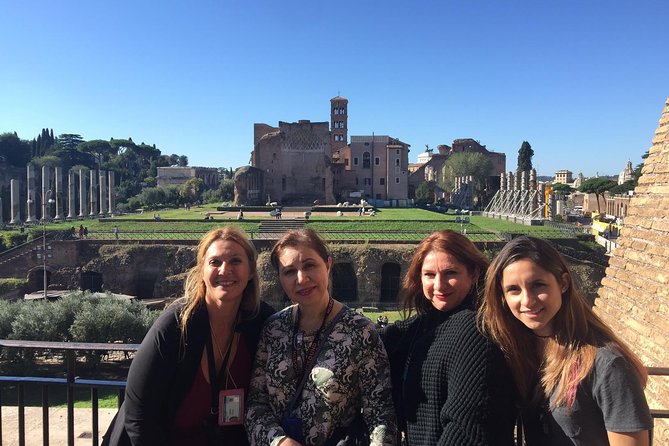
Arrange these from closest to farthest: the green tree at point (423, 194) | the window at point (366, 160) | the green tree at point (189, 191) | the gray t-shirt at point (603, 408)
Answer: the gray t-shirt at point (603, 408) → the window at point (366, 160) → the green tree at point (423, 194) → the green tree at point (189, 191)

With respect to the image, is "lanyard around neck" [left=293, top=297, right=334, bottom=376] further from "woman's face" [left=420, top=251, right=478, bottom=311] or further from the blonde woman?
"woman's face" [left=420, top=251, right=478, bottom=311]

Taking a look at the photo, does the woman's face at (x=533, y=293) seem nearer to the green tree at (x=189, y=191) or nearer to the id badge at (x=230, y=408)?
the id badge at (x=230, y=408)

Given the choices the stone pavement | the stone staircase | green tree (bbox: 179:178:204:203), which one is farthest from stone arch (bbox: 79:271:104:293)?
green tree (bbox: 179:178:204:203)

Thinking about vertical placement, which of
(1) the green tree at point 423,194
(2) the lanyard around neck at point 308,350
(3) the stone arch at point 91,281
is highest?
(1) the green tree at point 423,194

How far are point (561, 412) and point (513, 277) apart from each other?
65cm

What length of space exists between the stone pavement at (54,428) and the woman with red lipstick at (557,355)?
6.66m

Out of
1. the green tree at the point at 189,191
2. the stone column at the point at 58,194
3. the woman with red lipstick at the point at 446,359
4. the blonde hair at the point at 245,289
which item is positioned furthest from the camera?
the green tree at the point at 189,191

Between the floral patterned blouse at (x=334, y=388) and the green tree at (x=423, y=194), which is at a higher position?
the green tree at (x=423, y=194)

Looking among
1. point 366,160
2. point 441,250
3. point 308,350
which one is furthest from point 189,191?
point 441,250

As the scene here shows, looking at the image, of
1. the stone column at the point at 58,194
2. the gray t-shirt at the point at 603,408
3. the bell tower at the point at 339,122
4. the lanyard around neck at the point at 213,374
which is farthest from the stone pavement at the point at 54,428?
the bell tower at the point at 339,122

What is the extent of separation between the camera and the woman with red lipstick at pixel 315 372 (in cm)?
254

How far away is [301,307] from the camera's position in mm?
2805

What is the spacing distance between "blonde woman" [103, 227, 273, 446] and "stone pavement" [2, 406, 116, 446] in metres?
5.25

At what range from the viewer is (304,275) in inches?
107
